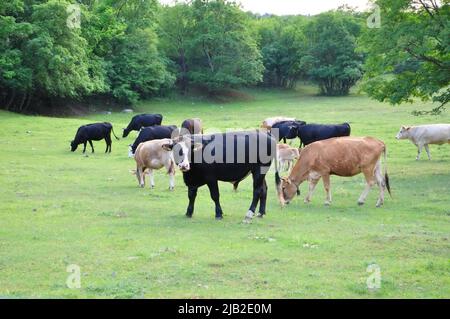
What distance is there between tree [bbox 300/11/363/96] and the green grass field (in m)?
47.8

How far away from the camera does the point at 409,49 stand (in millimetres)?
21828

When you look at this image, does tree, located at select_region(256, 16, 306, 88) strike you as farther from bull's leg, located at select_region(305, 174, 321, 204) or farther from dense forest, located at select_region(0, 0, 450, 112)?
bull's leg, located at select_region(305, 174, 321, 204)

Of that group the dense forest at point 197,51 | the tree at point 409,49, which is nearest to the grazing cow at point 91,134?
the dense forest at point 197,51

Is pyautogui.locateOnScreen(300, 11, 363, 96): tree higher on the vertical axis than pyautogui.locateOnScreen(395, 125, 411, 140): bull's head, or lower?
higher

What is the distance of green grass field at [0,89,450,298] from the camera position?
9266 mm

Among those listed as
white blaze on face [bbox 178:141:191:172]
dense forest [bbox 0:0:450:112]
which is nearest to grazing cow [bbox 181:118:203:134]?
dense forest [bbox 0:0:450:112]

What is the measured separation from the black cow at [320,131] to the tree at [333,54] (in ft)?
147

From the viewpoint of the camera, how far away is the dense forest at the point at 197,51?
22625 millimetres

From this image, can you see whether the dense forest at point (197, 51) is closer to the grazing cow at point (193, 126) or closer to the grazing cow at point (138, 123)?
the grazing cow at point (193, 126)

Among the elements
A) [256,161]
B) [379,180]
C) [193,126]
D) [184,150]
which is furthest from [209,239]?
[193,126]

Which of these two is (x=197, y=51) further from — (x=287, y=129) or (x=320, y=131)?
(x=320, y=131)

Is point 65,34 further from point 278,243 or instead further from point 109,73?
point 278,243

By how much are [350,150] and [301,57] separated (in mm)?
61205

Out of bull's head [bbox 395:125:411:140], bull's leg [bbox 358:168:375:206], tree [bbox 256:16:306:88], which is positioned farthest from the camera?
tree [bbox 256:16:306:88]
